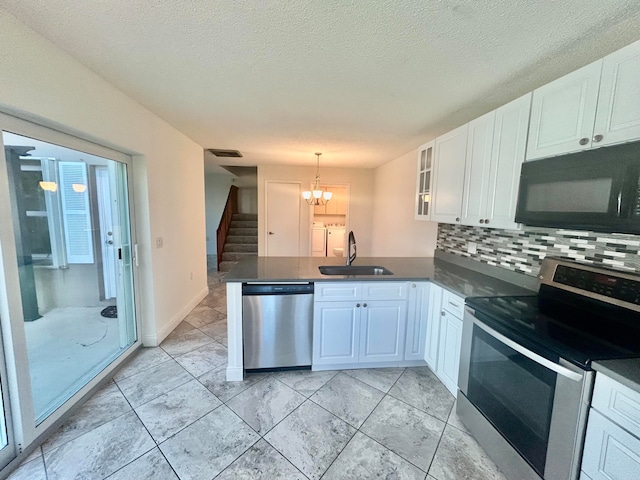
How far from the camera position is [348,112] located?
2.46 m

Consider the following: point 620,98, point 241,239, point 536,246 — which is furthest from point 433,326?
point 241,239

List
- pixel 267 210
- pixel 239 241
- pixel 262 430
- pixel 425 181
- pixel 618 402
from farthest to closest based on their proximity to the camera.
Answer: pixel 239 241, pixel 267 210, pixel 425 181, pixel 262 430, pixel 618 402

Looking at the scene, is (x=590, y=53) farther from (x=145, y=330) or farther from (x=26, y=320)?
(x=145, y=330)

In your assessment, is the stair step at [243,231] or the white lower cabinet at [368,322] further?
the stair step at [243,231]

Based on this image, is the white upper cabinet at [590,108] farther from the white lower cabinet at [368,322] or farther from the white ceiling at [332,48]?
the white lower cabinet at [368,322]

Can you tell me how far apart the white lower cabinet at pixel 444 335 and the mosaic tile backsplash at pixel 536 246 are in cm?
63

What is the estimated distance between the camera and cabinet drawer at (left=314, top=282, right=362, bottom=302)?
228 cm

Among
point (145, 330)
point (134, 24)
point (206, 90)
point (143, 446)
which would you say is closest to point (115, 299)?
point (145, 330)

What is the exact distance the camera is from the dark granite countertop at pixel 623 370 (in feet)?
3.05

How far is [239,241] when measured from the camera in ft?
22.2

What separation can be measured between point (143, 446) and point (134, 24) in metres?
2.31

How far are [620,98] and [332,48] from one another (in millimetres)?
1414

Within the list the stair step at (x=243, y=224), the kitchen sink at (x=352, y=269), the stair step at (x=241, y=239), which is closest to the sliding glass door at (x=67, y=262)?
the kitchen sink at (x=352, y=269)

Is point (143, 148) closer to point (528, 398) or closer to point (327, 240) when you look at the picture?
point (528, 398)
